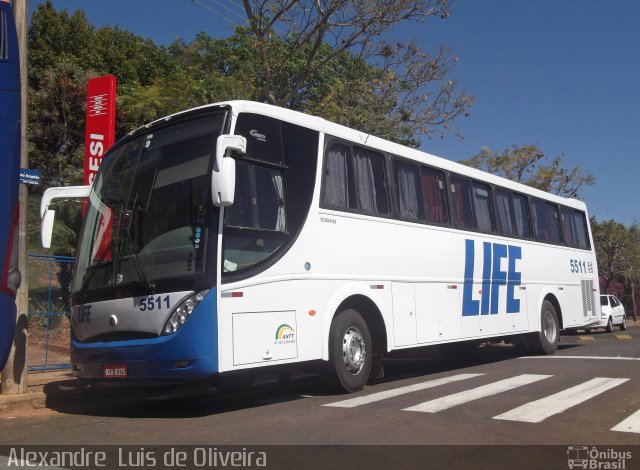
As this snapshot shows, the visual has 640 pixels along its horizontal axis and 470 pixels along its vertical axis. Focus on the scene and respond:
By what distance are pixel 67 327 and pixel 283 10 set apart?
7828 mm

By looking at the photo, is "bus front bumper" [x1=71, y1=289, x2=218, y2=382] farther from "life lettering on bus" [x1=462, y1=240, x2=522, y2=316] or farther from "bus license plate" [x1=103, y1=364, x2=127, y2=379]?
"life lettering on bus" [x1=462, y1=240, x2=522, y2=316]

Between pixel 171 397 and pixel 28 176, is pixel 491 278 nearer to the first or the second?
pixel 171 397

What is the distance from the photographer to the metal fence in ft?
33.1

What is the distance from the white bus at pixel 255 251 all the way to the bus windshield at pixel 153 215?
2 cm

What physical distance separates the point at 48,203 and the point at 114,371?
95.8 inches

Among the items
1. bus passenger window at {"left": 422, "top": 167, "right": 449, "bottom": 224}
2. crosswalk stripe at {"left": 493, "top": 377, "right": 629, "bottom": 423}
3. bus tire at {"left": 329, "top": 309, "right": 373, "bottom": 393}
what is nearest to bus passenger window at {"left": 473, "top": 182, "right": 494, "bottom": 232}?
bus passenger window at {"left": 422, "top": 167, "right": 449, "bottom": 224}

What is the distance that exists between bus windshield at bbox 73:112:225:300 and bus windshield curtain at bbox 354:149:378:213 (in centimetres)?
249

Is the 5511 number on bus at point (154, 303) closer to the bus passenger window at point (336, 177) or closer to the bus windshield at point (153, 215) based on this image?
the bus windshield at point (153, 215)

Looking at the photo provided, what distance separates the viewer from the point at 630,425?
5.97 meters

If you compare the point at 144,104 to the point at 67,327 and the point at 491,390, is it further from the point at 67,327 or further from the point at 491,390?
the point at 491,390

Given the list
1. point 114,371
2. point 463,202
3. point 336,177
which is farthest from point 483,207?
point 114,371

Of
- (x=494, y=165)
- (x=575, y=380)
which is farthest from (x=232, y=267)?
(x=494, y=165)

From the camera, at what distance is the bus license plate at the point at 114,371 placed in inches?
260
